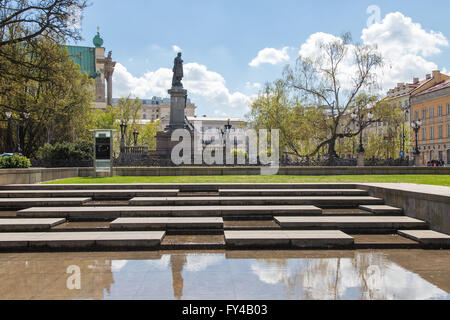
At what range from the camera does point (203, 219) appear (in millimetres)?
8398

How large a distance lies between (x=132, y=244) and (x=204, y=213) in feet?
8.29

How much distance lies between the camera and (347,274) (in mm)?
5223

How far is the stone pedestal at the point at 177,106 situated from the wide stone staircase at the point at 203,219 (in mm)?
19845

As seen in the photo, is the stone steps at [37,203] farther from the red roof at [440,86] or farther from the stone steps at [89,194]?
the red roof at [440,86]

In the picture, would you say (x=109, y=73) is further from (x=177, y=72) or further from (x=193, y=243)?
(x=193, y=243)

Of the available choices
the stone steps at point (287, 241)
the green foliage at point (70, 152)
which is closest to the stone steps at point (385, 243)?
the stone steps at point (287, 241)

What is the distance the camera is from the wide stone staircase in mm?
6844

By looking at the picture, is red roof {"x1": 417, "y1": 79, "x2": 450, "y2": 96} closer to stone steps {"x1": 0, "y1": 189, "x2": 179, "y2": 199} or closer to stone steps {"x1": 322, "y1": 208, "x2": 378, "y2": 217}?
stone steps {"x1": 322, "y1": 208, "x2": 378, "y2": 217}

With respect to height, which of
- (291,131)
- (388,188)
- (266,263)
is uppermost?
(291,131)

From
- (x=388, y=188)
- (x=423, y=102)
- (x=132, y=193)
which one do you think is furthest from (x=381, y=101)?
(x=423, y=102)

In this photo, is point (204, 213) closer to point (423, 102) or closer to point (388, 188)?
point (388, 188)

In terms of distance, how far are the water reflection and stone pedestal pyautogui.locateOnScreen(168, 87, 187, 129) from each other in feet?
83.8

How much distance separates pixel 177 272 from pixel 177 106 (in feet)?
90.2

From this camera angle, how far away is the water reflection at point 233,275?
175 inches
